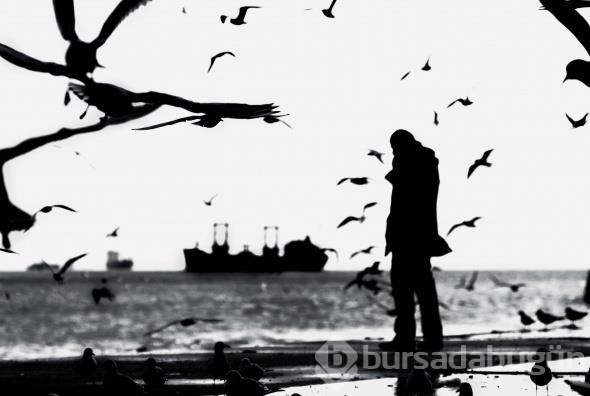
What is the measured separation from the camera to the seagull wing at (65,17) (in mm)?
5012

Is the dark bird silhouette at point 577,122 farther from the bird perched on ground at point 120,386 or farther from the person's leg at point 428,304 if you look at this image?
the bird perched on ground at point 120,386

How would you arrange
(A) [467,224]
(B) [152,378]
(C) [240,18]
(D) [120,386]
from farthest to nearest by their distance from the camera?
(A) [467,224] < (B) [152,378] < (C) [240,18] < (D) [120,386]

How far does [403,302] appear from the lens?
1026 centimetres

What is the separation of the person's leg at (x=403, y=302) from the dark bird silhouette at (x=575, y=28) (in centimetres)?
294

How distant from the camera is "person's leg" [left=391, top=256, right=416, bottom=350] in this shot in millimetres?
10070

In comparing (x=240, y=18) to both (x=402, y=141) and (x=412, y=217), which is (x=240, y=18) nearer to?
(x=402, y=141)

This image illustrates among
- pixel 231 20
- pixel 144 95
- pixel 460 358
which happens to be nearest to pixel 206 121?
pixel 144 95

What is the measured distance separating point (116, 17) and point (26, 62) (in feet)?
1.88

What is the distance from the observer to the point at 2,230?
4809 mm

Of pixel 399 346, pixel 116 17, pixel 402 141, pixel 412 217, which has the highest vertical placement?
pixel 402 141

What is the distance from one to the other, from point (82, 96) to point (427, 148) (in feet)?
16.8

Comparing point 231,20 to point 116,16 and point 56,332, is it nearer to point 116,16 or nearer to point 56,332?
point 116,16

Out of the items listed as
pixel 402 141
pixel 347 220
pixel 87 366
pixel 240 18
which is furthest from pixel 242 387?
pixel 347 220

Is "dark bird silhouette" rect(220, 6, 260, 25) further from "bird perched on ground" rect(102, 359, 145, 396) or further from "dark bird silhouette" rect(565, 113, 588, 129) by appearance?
"dark bird silhouette" rect(565, 113, 588, 129)
